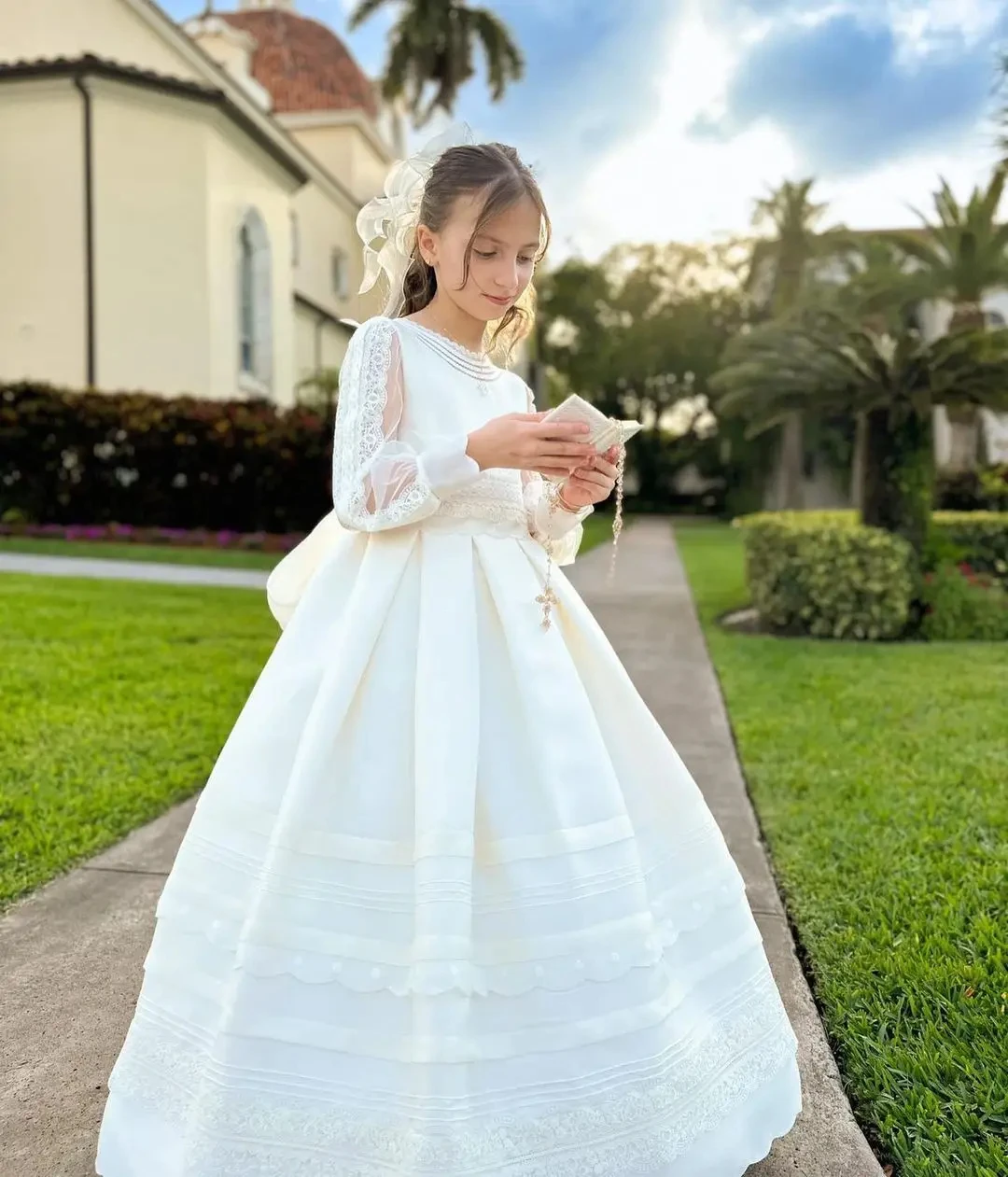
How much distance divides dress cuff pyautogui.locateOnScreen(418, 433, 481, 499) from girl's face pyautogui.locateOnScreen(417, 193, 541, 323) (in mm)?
393

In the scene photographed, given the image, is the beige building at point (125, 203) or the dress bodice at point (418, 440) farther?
the beige building at point (125, 203)

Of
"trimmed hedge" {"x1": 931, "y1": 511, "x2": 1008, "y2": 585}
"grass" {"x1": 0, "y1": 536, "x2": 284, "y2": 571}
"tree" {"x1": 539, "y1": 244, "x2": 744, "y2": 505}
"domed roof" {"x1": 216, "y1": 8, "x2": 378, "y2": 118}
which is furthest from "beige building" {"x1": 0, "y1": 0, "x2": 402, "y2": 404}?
"tree" {"x1": 539, "y1": 244, "x2": 744, "y2": 505}

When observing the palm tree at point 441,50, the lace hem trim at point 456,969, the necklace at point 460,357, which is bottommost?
the lace hem trim at point 456,969

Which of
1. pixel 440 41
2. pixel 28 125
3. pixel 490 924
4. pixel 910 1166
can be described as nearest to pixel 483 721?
pixel 490 924

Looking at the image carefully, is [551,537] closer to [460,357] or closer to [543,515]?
[543,515]

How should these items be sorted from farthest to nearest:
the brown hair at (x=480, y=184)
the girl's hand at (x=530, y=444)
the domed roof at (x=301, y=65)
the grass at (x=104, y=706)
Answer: the domed roof at (x=301, y=65)
the grass at (x=104, y=706)
the brown hair at (x=480, y=184)
the girl's hand at (x=530, y=444)

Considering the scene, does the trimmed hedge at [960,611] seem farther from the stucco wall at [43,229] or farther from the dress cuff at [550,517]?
the stucco wall at [43,229]

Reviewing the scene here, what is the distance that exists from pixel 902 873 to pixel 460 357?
Answer: 2.30 metres

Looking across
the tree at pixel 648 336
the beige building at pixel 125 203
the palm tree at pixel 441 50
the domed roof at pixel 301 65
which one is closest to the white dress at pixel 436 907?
the beige building at pixel 125 203

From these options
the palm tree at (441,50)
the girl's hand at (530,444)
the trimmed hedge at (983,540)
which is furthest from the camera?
the palm tree at (441,50)

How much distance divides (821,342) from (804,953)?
7.09 metres

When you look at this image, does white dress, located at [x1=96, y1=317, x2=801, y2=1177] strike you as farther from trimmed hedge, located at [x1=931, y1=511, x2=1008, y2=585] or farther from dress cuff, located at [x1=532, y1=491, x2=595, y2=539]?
trimmed hedge, located at [x1=931, y1=511, x2=1008, y2=585]

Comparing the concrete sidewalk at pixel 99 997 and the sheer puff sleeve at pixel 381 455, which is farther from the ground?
the sheer puff sleeve at pixel 381 455

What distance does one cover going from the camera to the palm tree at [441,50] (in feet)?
71.8
